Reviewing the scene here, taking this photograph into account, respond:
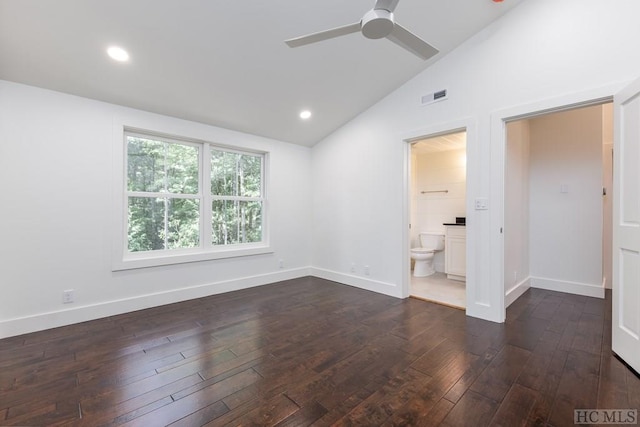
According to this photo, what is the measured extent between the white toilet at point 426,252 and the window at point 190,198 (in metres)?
2.55

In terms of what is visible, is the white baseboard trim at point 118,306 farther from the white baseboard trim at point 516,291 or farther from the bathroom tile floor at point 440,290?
the white baseboard trim at point 516,291

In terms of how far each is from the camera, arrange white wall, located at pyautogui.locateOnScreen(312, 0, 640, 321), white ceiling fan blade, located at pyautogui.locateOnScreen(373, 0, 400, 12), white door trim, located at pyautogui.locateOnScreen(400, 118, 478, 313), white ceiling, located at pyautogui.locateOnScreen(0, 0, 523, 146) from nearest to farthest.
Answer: white ceiling fan blade, located at pyautogui.locateOnScreen(373, 0, 400, 12) → white ceiling, located at pyautogui.locateOnScreen(0, 0, 523, 146) → white wall, located at pyautogui.locateOnScreen(312, 0, 640, 321) → white door trim, located at pyautogui.locateOnScreen(400, 118, 478, 313)

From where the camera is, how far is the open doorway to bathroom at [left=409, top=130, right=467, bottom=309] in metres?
4.48

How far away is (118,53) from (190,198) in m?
1.72

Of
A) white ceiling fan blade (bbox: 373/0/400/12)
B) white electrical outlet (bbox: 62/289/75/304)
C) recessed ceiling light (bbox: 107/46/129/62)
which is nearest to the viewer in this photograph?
white ceiling fan blade (bbox: 373/0/400/12)

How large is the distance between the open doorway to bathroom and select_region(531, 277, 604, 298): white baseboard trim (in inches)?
37.4

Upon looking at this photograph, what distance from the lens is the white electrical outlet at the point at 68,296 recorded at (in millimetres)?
2803

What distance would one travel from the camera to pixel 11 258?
257 centimetres

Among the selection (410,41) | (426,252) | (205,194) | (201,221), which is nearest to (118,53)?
(205,194)

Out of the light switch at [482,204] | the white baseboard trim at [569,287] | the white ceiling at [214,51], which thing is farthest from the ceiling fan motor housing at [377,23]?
the white baseboard trim at [569,287]

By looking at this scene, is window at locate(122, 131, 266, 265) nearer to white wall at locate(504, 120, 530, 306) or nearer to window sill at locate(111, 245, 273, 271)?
window sill at locate(111, 245, 273, 271)

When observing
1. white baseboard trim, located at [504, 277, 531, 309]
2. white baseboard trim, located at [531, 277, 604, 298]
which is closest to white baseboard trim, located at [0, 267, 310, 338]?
white baseboard trim, located at [504, 277, 531, 309]

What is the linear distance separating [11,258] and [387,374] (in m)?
3.36

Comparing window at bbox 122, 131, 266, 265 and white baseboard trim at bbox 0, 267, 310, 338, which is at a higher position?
window at bbox 122, 131, 266, 265
